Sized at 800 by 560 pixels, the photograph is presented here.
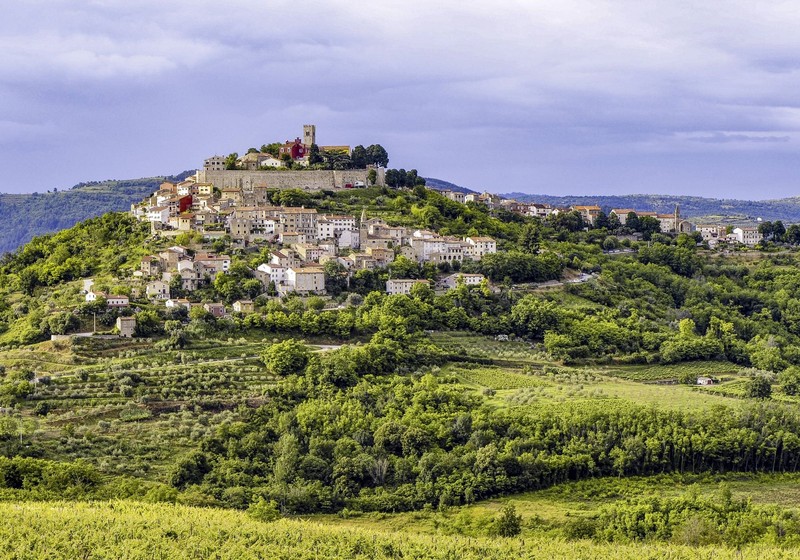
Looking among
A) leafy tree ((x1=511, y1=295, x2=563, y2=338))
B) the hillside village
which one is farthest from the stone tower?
leafy tree ((x1=511, y1=295, x2=563, y2=338))

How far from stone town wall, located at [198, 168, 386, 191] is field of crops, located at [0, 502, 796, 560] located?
49.3 m

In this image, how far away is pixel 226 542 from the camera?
27125mm

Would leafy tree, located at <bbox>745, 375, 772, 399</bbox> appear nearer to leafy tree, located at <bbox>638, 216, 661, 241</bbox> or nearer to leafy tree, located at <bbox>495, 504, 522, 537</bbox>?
leafy tree, located at <bbox>495, 504, 522, 537</bbox>

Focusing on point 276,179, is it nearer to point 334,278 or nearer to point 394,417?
point 334,278

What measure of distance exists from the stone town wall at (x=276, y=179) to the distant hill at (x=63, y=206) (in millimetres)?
72874

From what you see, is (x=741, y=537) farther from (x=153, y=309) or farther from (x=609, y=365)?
(x=153, y=309)

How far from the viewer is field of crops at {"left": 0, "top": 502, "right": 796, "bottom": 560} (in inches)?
1025

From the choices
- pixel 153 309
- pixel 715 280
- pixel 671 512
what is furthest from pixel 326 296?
pixel 715 280

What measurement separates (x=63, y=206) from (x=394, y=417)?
129384 mm

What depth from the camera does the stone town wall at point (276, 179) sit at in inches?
3036

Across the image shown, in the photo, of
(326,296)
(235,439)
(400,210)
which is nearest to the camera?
(235,439)

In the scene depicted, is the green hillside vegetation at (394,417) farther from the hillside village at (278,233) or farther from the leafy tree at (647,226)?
the leafy tree at (647,226)

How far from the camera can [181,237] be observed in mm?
62781

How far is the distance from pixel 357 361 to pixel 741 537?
21.3 meters
